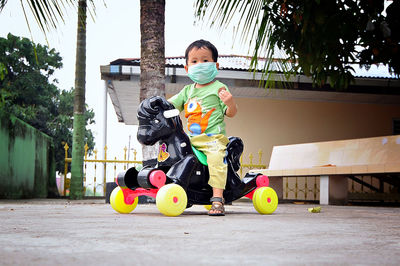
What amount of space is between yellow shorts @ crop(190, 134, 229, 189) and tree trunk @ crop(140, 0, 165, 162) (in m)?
2.92

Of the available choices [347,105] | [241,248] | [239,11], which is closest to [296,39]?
[239,11]

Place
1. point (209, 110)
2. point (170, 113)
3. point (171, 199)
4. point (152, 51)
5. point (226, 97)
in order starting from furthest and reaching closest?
1. point (152, 51)
2. point (209, 110)
3. point (226, 97)
4. point (170, 113)
5. point (171, 199)

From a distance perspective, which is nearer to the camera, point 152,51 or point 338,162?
point 152,51

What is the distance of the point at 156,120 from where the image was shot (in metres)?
4.08

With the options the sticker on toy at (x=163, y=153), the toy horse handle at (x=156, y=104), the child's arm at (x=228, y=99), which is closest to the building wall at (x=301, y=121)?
the child's arm at (x=228, y=99)

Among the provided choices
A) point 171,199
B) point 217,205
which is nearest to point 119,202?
point 171,199

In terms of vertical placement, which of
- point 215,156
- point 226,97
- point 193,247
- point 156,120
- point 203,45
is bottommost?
point 193,247

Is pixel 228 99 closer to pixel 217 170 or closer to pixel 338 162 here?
pixel 217 170

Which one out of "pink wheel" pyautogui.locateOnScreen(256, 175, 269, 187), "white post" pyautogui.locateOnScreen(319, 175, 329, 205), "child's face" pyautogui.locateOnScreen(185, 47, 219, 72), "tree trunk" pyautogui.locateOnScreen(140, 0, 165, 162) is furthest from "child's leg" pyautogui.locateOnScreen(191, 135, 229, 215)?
"white post" pyautogui.locateOnScreen(319, 175, 329, 205)

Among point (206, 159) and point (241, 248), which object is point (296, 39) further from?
point (206, 159)

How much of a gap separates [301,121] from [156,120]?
30.4 ft

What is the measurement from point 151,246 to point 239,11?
1735mm

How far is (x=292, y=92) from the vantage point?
39.5ft

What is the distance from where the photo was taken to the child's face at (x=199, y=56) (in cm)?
448
